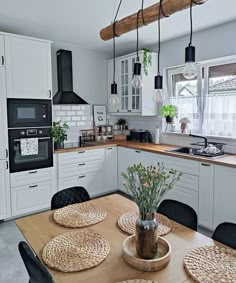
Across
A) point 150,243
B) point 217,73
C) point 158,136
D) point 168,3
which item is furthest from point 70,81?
point 150,243

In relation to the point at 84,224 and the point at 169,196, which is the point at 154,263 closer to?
the point at 84,224

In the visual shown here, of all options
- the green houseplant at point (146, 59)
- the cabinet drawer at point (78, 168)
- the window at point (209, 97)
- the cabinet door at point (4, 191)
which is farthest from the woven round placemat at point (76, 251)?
the green houseplant at point (146, 59)

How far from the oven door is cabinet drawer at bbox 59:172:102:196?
383 millimetres

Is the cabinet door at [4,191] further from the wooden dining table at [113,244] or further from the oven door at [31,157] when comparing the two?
the wooden dining table at [113,244]

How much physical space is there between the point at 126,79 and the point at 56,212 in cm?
298

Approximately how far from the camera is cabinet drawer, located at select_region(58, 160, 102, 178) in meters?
3.64

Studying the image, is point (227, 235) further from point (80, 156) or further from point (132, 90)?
point (132, 90)

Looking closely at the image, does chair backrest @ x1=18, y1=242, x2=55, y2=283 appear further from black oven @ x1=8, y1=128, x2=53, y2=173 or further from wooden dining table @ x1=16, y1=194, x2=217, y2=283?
black oven @ x1=8, y1=128, x2=53, y2=173

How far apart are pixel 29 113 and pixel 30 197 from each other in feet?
3.74

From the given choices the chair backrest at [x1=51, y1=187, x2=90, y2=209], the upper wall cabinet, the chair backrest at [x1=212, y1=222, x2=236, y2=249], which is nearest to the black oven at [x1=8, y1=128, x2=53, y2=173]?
the chair backrest at [x1=51, y1=187, x2=90, y2=209]

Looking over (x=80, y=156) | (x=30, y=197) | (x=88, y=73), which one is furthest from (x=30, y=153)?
(x=88, y=73)

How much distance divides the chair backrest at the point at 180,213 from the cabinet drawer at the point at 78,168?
2040 mm

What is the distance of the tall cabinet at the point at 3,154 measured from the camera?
119 inches

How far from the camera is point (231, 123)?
3.24 metres
